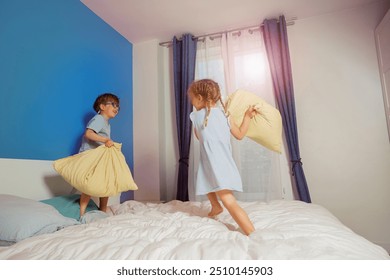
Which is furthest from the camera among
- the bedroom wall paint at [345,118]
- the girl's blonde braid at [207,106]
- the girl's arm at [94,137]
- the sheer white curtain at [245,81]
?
the sheer white curtain at [245,81]

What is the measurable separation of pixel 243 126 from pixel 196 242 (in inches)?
31.6

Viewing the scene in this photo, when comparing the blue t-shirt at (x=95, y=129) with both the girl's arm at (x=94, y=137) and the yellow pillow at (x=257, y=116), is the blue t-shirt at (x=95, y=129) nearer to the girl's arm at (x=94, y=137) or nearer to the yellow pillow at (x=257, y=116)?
the girl's arm at (x=94, y=137)

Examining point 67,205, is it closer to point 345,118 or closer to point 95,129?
point 95,129

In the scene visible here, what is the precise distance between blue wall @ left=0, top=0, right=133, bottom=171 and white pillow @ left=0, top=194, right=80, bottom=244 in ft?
1.71

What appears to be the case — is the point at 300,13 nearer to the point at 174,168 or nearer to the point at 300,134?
the point at 300,134

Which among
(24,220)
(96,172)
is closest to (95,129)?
(96,172)

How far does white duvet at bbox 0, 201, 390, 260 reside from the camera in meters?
0.76

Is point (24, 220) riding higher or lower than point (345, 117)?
lower

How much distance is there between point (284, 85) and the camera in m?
2.43

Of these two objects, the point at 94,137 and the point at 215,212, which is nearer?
the point at 215,212

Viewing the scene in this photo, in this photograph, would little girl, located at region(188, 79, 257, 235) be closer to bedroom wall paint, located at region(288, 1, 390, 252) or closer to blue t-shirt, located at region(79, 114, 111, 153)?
blue t-shirt, located at region(79, 114, 111, 153)

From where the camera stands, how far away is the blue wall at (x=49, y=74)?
1.54 metres

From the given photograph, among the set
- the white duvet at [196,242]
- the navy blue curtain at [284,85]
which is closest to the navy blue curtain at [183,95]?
the navy blue curtain at [284,85]

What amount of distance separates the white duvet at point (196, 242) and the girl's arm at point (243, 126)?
19.6 inches
